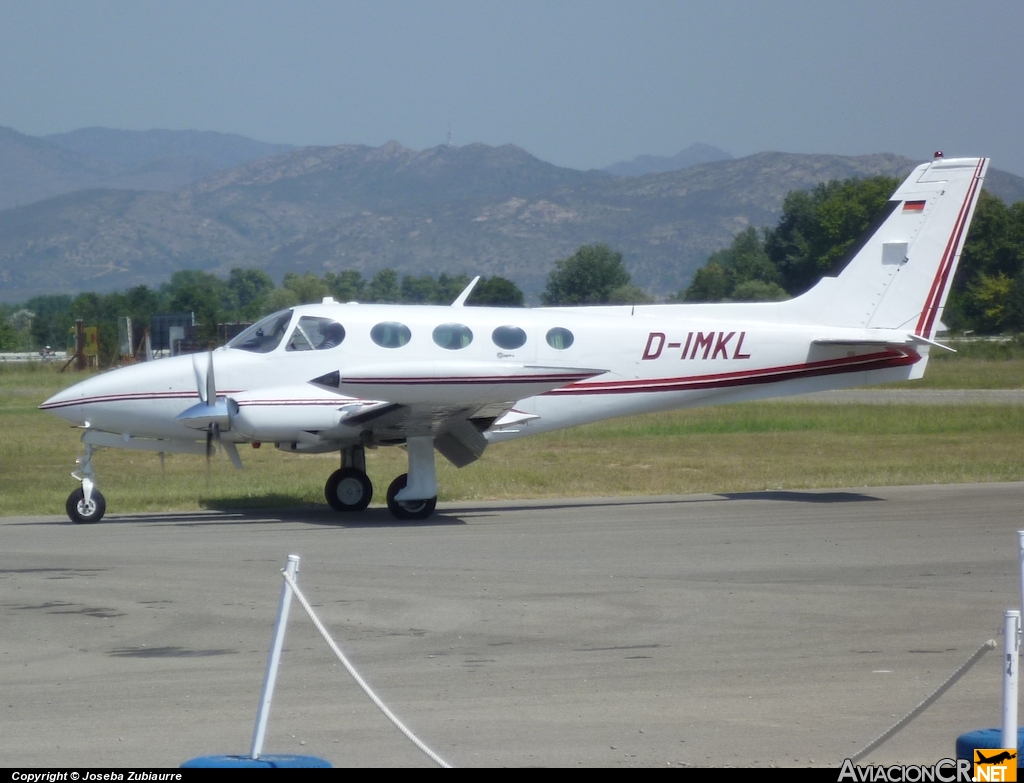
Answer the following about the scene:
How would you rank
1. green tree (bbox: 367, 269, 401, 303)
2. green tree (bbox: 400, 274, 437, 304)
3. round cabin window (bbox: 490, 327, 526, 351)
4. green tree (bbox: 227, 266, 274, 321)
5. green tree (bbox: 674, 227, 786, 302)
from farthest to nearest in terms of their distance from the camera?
green tree (bbox: 227, 266, 274, 321) → green tree (bbox: 400, 274, 437, 304) → green tree (bbox: 674, 227, 786, 302) → green tree (bbox: 367, 269, 401, 303) → round cabin window (bbox: 490, 327, 526, 351)

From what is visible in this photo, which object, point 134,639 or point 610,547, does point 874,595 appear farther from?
point 134,639

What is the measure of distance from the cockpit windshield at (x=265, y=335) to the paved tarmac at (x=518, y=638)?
2.15 meters

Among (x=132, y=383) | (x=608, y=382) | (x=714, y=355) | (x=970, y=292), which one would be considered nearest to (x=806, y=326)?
(x=714, y=355)

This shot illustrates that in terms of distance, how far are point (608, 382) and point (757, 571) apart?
5259mm

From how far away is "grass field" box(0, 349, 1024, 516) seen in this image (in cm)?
1812

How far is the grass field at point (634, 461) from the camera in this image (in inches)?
714

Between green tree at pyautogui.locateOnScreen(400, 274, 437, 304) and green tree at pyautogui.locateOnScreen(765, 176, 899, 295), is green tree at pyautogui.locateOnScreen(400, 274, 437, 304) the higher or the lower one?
the lower one

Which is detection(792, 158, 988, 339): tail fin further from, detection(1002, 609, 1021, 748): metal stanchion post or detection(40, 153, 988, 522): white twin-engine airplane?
detection(1002, 609, 1021, 748): metal stanchion post

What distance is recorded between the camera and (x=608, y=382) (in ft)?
51.4

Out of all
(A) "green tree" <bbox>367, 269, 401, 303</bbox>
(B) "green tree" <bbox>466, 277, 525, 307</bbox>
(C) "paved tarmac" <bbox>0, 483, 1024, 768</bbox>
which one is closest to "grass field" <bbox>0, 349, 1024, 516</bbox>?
(C) "paved tarmac" <bbox>0, 483, 1024, 768</bbox>

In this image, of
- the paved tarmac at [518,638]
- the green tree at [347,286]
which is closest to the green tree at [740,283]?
the green tree at [347,286]

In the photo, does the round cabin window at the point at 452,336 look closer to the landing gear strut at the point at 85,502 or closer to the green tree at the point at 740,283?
the landing gear strut at the point at 85,502

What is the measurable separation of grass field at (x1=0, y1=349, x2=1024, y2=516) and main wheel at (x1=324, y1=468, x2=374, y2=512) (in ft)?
4.58

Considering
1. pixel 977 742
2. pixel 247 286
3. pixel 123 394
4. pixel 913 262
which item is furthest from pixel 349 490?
pixel 247 286
